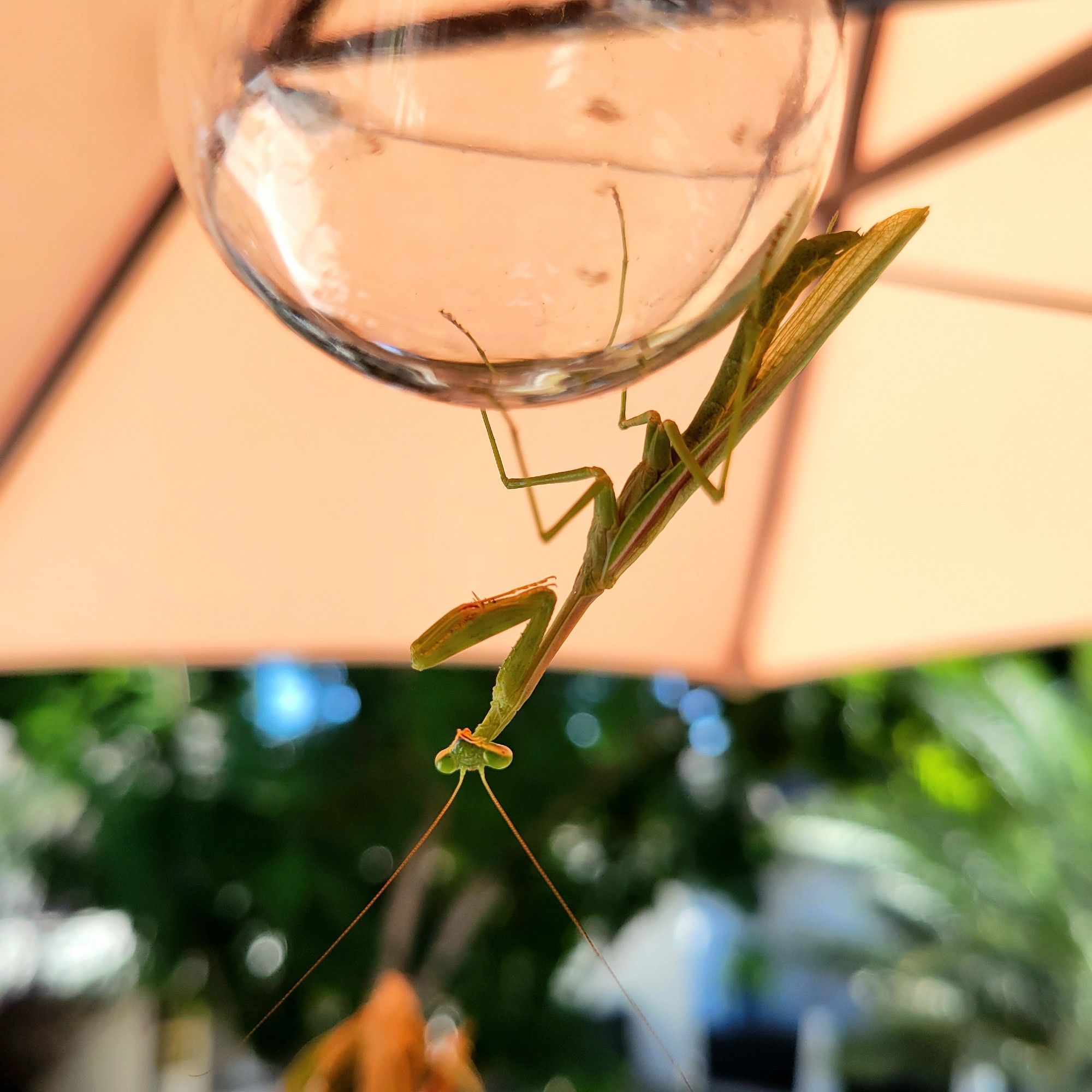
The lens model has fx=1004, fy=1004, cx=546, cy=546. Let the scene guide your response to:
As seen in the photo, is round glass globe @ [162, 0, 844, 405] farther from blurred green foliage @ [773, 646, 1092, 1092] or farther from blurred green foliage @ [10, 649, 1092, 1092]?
blurred green foliage @ [773, 646, 1092, 1092]

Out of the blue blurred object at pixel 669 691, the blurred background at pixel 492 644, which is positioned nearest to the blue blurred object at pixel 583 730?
the blurred background at pixel 492 644

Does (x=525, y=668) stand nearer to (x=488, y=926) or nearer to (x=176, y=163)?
(x=176, y=163)

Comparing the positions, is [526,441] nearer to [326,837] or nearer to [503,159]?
[503,159]

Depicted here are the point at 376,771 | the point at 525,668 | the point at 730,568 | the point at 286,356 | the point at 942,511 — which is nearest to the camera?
the point at 525,668

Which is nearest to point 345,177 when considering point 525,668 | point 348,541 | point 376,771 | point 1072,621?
point 525,668

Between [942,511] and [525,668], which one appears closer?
[525,668]

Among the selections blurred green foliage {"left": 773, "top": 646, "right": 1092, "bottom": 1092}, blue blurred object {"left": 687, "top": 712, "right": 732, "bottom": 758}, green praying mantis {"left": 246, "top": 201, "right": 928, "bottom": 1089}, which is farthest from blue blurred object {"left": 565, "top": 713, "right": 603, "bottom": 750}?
green praying mantis {"left": 246, "top": 201, "right": 928, "bottom": 1089}

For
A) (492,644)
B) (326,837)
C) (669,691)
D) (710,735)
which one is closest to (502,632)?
(492,644)
